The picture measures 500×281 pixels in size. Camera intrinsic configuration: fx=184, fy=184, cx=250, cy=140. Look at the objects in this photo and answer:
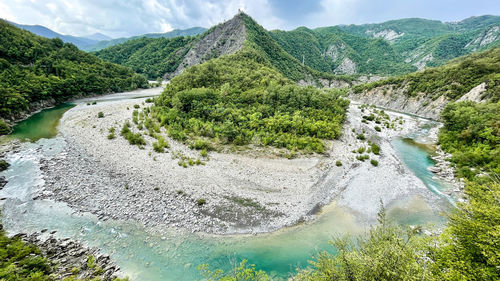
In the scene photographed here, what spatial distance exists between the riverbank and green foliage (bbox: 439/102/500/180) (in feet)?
19.4

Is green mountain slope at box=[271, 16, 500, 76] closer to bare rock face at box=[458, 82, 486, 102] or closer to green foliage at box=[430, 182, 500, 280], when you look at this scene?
bare rock face at box=[458, 82, 486, 102]

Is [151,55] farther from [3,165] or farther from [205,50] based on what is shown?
[3,165]

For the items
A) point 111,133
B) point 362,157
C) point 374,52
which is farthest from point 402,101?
point 374,52

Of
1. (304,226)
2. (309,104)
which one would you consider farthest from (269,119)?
(304,226)

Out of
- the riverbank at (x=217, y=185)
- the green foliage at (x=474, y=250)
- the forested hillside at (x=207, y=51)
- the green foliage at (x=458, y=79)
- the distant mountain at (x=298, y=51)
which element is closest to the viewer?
the green foliage at (x=474, y=250)

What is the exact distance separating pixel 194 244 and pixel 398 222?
16889 millimetres

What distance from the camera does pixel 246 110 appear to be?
3622cm

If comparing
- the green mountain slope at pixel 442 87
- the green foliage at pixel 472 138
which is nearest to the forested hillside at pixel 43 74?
the green foliage at pixel 472 138

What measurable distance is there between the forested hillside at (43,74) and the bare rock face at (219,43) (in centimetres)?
3667

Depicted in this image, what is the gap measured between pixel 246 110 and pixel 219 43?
222 feet

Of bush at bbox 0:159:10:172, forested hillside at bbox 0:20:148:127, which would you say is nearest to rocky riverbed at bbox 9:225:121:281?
bush at bbox 0:159:10:172

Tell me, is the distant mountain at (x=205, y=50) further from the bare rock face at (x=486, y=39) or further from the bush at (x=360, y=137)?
the bare rock face at (x=486, y=39)

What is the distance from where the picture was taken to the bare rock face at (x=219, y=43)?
262 ft

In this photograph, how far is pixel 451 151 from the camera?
2709cm
